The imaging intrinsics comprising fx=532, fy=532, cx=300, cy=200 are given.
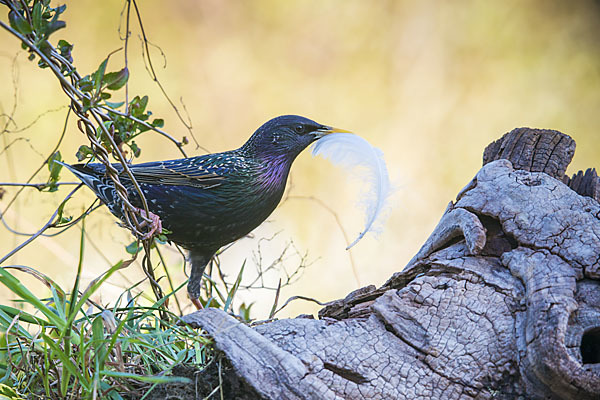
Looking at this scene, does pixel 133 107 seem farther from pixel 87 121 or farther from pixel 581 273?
pixel 581 273

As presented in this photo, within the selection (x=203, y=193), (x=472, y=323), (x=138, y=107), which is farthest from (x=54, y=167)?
(x=472, y=323)

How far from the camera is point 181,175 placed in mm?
1280

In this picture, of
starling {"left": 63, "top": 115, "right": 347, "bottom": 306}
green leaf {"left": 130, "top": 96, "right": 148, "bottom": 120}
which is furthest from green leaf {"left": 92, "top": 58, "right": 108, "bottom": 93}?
starling {"left": 63, "top": 115, "right": 347, "bottom": 306}

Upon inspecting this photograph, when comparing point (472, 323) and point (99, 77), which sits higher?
point (99, 77)

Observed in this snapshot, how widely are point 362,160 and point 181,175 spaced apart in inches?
18.5

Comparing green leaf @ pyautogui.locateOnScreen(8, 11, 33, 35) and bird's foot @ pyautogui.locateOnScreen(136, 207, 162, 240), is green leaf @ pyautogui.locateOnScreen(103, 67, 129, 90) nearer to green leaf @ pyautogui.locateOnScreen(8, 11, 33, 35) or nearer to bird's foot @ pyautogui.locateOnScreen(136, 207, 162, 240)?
green leaf @ pyautogui.locateOnScreen(8, 11, 33, 35)

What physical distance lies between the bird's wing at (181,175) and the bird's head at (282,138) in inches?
5.3

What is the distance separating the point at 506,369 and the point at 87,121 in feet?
2.78

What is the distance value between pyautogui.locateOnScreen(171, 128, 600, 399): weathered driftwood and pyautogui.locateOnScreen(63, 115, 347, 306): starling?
32cm

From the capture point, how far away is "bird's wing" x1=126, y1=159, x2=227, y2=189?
1266 mm

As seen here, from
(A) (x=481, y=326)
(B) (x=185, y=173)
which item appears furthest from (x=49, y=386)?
(A) (x=481, y=326)

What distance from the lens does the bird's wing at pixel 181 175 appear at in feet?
4.15

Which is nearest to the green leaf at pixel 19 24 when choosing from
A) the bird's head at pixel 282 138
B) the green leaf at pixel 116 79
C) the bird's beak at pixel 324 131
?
the green leaf at pixel 116 79

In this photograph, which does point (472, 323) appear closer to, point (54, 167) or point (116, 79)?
point (116, 79)
